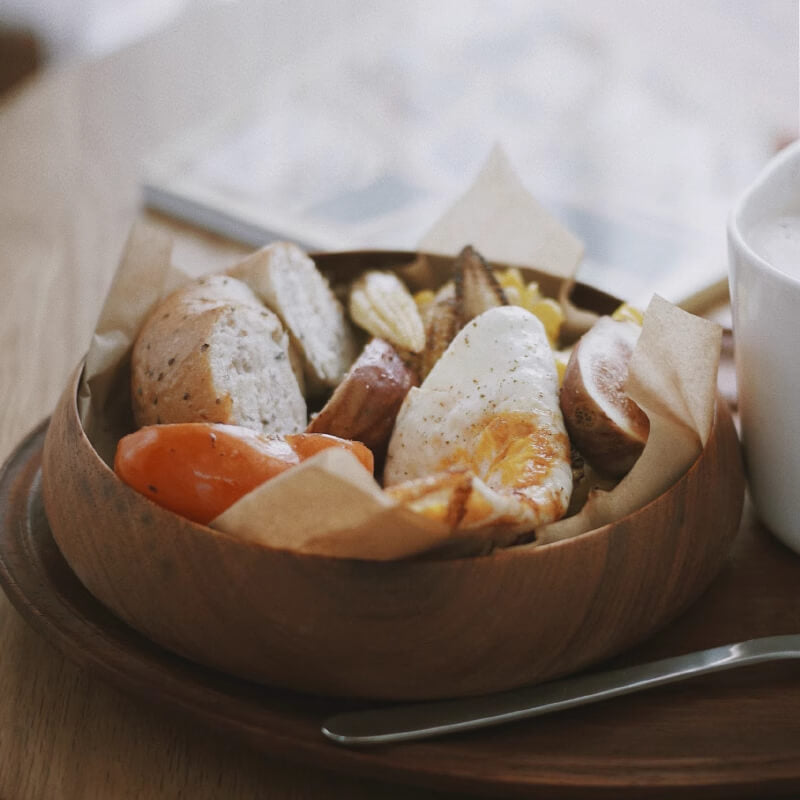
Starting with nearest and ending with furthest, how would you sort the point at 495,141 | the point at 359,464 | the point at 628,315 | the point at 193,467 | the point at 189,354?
the point at 359,464
the point at 193,467
the point at 189,354
the point at 628,315
the point at 495,141

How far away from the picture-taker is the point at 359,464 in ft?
2.30

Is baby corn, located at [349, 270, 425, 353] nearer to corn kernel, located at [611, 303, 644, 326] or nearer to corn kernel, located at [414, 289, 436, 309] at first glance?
corn kernel, located at [414, 289, 436, 309]

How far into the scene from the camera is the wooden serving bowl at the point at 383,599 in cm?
73

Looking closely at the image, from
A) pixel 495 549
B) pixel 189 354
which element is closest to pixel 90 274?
pixel 189 354

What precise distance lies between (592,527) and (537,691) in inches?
5.7

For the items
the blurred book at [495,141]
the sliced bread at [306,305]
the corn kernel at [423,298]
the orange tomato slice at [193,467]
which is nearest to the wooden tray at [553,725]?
the orange tomato slice at [193,467]

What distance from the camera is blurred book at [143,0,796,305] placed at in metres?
1.76

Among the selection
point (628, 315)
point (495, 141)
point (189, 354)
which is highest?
point (189, 354)

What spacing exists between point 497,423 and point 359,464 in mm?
246

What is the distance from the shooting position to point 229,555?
0.74 m

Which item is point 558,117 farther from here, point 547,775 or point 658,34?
point 547,775

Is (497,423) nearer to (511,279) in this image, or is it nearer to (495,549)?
(495,549)

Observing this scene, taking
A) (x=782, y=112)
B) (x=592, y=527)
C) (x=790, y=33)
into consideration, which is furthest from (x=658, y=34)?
(x=592, y=527)

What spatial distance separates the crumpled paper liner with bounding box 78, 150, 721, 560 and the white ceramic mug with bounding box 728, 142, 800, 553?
5 cm
